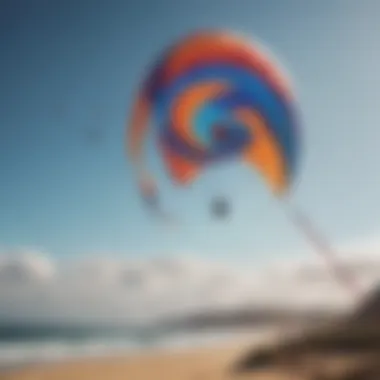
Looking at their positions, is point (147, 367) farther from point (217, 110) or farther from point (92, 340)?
point (217, 110)

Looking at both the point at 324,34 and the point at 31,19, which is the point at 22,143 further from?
the point at 324,34

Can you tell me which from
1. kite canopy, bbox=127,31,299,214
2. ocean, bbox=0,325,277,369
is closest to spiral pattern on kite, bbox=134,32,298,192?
kite canopy, bbox=127,31,299,214

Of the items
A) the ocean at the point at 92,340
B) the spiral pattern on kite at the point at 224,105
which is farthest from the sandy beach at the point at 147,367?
the spiral pattern on kite at the point at 224,105

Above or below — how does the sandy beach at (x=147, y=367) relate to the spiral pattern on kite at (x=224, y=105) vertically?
below

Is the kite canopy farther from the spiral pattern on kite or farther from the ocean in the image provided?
the ocean

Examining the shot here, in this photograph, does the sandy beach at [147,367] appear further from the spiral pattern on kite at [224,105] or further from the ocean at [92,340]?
the spiral pattern on kite at [224,105]

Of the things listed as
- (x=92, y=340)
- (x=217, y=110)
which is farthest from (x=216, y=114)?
(x=92, y=340)
